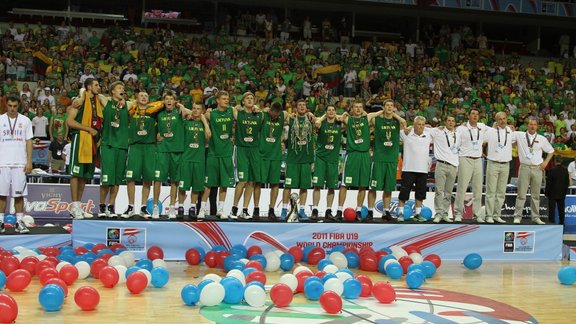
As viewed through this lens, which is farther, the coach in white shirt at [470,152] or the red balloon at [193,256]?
the coach in white shirt at [470,152]

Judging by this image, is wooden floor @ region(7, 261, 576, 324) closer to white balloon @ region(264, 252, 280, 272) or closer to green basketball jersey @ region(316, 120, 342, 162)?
white balloon @ region(264, 252, 280, 272)

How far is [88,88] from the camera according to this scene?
11805mm

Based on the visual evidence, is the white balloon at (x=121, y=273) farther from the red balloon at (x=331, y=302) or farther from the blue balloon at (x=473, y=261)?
the blue balloon at (x=473, y=261)

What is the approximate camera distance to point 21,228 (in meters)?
11.6

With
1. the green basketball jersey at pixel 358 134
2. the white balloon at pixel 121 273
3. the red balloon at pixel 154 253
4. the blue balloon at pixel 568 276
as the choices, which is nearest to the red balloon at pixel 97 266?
the white balloon at pixel 121 273

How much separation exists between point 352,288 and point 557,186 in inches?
329

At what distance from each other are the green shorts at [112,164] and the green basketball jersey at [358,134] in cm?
381

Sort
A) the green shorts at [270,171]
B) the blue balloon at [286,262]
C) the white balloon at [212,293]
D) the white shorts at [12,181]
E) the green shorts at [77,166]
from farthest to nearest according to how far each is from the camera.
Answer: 1. the green shorts at [270,171]
2. the green shorts at [77,166]
3. the white shorts at [12,181]
4. the blue balloon at [286,262]
5. the white balloon at [212,293]

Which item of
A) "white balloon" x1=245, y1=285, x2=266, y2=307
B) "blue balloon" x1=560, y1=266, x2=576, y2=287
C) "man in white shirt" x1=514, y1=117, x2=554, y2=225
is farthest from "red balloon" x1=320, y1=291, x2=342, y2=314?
"man in white shirt" x1=514, y1=117, x2=554, y2=225

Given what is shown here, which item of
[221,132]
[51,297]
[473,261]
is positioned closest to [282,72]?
[221,132]

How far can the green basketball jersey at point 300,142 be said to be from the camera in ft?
41.7

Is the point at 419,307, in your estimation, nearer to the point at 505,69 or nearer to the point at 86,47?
the point at 86,47

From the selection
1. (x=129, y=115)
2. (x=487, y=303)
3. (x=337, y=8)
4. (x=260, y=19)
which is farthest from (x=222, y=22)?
(x=487, y=303)

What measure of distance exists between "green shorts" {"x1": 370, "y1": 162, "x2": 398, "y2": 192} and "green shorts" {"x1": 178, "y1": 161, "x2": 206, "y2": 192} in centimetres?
293
